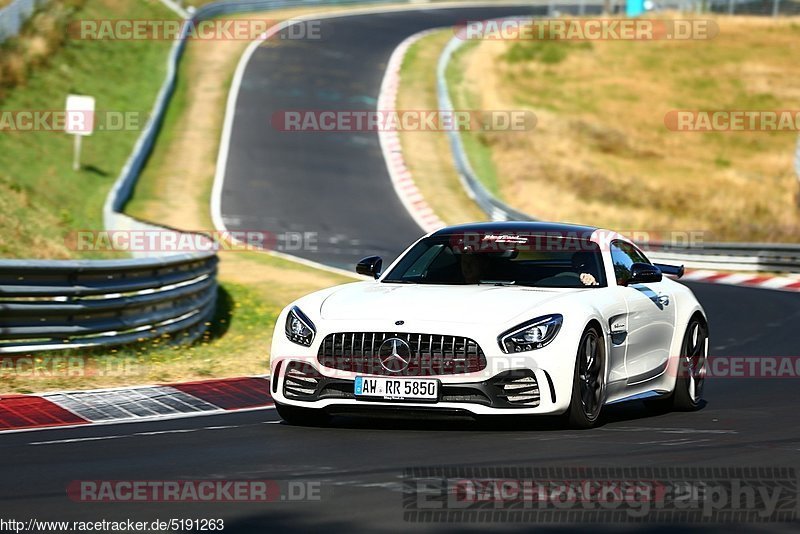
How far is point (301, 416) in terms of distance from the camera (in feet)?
32.4

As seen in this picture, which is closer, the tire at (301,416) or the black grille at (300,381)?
the black grille at (300,381)

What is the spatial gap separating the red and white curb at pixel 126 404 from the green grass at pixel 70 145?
33.0 ft

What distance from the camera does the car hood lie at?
935 cm

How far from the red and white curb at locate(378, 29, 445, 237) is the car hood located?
2039 centimetres

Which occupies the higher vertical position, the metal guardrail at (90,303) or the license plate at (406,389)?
the license plate at (406,389)

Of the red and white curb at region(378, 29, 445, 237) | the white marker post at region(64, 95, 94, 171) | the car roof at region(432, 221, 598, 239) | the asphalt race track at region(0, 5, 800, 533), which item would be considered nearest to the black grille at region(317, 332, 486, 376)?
the asphalt race track at region(0, 5, 800, 533)

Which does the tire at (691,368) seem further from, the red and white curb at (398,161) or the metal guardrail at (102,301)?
the red and white curb at (398,161)

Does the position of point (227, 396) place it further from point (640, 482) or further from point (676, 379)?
point (640, 482)

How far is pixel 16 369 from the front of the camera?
1238cm

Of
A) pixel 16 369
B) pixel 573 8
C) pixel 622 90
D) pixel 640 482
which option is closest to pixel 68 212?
pixel 16 369

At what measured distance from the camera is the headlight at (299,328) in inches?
379

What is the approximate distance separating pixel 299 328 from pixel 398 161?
3184 cm

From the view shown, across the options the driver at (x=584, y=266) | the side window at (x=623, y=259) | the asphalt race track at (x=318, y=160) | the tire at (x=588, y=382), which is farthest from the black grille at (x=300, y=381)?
the asphalt race track at (x=318, y=160)

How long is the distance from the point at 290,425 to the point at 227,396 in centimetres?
210
